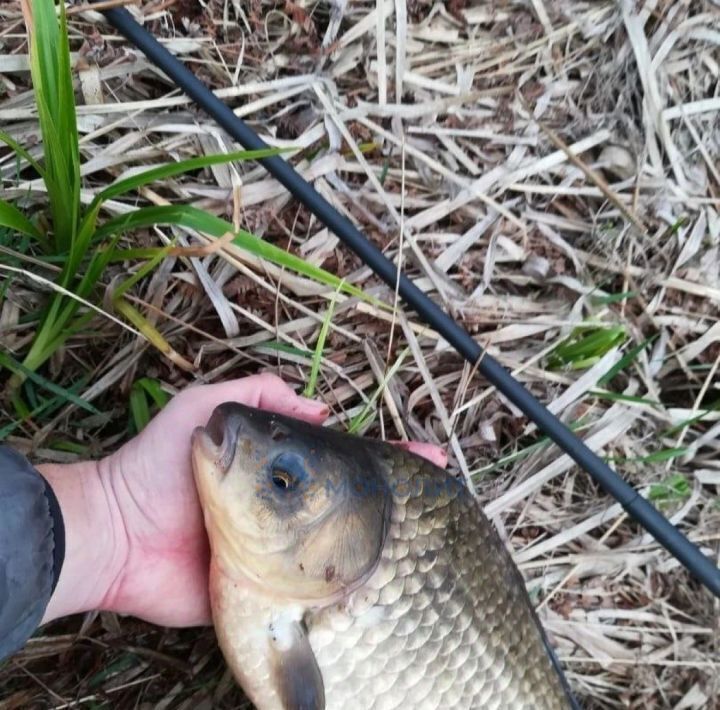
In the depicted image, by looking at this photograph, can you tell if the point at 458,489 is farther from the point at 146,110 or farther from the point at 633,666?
the point at 146,110

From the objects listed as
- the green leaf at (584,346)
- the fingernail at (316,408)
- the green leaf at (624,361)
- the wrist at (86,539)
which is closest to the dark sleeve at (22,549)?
the wrist at (86,539)

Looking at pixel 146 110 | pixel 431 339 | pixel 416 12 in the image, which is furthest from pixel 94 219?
pixel 416 12

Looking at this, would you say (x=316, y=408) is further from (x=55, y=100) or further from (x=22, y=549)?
(x=55, y=100)

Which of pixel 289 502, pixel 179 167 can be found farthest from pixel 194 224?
pixel 289 502

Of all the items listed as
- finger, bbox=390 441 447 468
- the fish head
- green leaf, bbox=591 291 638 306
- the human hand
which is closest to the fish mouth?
the fish head

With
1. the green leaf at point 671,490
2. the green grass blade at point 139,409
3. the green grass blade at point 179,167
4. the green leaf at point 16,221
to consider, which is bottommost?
the green leaf at point 671,490

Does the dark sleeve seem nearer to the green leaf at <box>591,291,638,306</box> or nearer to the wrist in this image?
the wrist

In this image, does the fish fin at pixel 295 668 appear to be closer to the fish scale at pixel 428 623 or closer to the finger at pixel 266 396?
the fish scale at pixel 428 623
